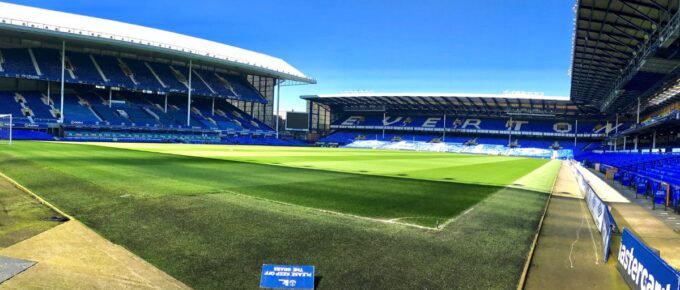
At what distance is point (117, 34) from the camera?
6738cm

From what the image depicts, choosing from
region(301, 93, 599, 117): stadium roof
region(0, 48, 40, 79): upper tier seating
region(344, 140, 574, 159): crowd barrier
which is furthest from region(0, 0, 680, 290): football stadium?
region(0, 48, 40, 79): upper tier seating

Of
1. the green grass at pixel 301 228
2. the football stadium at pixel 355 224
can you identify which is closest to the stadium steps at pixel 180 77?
the football stadium at pixel 355 224

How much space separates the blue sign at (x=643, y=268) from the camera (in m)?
4.91

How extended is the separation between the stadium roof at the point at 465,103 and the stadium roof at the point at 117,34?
42.3ft

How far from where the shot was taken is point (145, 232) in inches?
319

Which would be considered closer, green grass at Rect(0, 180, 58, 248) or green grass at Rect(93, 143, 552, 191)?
green grass at Rect(0, 180, 58, 248)

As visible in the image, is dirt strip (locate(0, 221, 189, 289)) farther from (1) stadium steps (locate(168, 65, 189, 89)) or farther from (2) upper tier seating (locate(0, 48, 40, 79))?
(1) stadium steps (locate(168, 65, 189, 89))

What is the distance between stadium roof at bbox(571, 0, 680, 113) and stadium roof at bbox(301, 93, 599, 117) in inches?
1677

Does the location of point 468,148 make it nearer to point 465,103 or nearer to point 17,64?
point 465,103

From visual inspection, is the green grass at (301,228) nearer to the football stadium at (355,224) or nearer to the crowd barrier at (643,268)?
the football stadium at (355,224)

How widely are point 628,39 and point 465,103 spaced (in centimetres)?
6142

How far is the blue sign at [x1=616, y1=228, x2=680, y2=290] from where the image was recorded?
491 cm

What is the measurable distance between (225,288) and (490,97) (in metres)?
81.0

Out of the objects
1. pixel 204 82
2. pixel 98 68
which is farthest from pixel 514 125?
pixel 98 68
